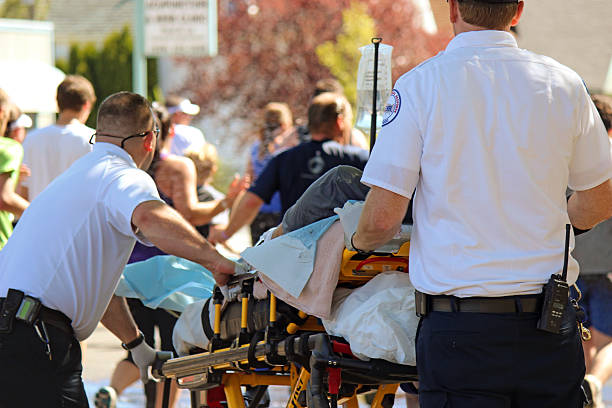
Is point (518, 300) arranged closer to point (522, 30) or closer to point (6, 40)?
point (522, 30)

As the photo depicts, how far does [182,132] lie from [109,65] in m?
25.9

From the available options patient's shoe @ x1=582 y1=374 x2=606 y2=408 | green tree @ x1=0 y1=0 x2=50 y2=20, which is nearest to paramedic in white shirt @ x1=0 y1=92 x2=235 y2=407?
patient's shoe @ x1=582 y1=374 x2=606 y2=408

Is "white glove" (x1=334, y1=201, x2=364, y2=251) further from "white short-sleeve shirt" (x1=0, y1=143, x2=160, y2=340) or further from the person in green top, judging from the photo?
the person in green top

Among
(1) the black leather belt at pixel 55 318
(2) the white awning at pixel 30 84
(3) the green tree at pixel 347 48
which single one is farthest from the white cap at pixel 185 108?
(3) the green tree at pixel 347 48

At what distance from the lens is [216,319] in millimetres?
4477

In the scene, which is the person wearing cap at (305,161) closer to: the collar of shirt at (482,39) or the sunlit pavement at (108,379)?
the sunlit pavement at (108,379)

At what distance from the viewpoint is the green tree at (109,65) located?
33.6 metres

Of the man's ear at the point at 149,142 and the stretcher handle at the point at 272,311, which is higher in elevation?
the man's ear at the point at 149,142

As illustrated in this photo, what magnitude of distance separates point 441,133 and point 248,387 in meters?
2.54

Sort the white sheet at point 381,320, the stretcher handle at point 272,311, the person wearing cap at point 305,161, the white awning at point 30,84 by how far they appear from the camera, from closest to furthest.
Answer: the white sheet at point 381,320 < the stretcher handle at point 272,311 < the person wearing cap at point 305,161 < the white awning at point 30,84

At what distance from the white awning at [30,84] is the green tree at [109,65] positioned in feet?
45.9

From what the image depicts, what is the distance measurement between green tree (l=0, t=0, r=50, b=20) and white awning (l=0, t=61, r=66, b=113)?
23523mm

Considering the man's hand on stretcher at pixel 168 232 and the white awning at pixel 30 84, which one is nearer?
the man's hand on stretcher at pixel 168 232

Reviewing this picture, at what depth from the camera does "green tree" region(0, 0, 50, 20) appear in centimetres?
4184
